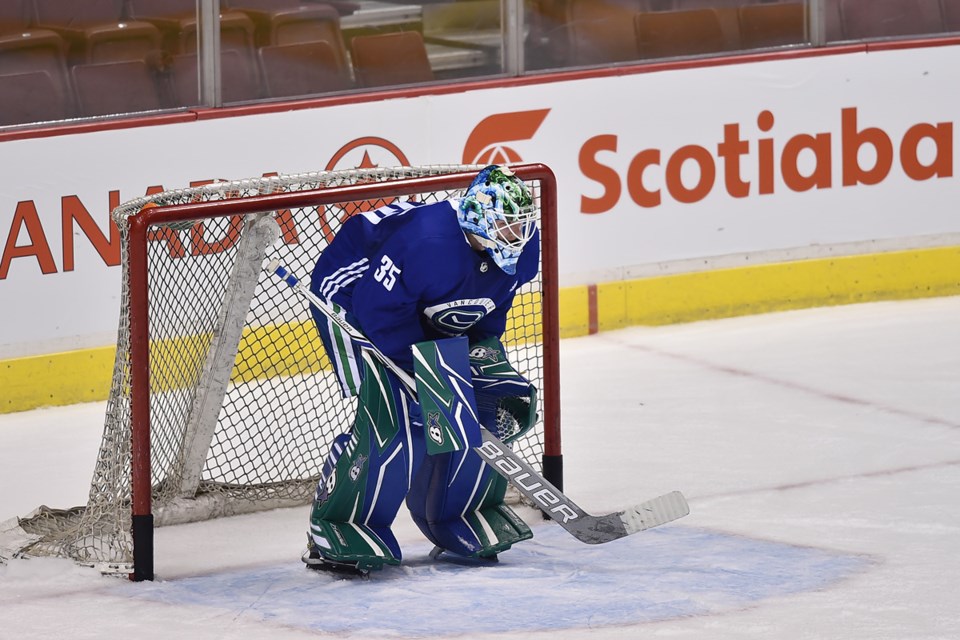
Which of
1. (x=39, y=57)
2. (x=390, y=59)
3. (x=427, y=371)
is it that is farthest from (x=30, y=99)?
(x=427, y=371)

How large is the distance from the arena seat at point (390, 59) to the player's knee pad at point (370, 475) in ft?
8.06

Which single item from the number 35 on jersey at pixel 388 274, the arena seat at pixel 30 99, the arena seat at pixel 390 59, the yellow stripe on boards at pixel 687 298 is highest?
the arena seat at pixel 390 59

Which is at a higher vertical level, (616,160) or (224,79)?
(224,79)

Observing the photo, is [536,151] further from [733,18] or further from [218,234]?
[218,234]

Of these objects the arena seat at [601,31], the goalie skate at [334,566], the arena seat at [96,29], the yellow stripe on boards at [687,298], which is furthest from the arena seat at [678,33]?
the goalie skate at [334,566]

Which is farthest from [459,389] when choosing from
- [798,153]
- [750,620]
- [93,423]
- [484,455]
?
[798,153]

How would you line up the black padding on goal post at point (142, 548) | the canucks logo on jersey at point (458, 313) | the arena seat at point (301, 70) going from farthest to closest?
1. the arena seat at point (301, 70)
2. the black padding on goal post at point (142, 548)
3. the canucks logo on jersey at point (458, 313)

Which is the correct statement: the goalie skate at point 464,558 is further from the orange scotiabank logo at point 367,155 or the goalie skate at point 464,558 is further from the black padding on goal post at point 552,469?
the orange scotiabank logo at point 367,155

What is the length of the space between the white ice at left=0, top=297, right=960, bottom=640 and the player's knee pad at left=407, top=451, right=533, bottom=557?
0.22 feet

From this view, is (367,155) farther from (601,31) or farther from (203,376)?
(203,376)

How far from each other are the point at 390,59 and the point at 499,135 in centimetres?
47

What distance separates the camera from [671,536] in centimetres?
443

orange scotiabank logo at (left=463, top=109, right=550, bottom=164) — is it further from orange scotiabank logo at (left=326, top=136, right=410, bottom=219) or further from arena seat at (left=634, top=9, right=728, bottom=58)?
arena seat at (left=634, top=9, right=728, bottom=58)

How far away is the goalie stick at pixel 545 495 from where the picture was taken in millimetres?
3967
